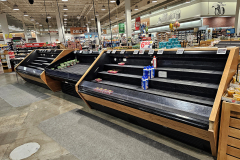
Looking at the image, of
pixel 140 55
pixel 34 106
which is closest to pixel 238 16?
pixel 140 55

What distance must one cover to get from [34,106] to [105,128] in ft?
8.28

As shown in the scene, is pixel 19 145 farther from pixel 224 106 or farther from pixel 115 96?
pixel 224 106

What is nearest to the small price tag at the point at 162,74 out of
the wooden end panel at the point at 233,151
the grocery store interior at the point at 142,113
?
the grocery store interior at the point at 142,113

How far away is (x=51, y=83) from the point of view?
17.6 ft

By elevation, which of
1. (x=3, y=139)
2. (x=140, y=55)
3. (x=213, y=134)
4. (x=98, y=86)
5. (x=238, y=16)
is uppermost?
(x=238, y=16)

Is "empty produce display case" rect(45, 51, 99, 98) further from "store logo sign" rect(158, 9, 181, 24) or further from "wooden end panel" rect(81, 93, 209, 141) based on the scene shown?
"store logo sign" rect(158, 9, 181, 24)

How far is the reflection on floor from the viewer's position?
232cm

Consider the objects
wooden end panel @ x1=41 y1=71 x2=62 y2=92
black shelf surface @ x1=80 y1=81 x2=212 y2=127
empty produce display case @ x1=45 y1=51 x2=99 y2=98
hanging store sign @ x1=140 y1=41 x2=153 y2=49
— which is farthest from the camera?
wooden end panel @ x1=41 y1=71 x2=62 y2=92

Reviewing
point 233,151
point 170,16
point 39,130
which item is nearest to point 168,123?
point 233,151

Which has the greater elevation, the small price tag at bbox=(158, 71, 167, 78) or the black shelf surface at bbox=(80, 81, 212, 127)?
the small price tag at bbox=(158, 71, 167, 78)

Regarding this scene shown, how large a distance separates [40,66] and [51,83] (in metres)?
1.18

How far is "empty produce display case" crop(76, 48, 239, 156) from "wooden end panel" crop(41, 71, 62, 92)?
230cm

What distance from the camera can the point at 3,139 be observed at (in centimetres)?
283

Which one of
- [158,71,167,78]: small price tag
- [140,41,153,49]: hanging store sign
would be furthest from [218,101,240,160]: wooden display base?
[140,41,153,49]: hanging store sign
